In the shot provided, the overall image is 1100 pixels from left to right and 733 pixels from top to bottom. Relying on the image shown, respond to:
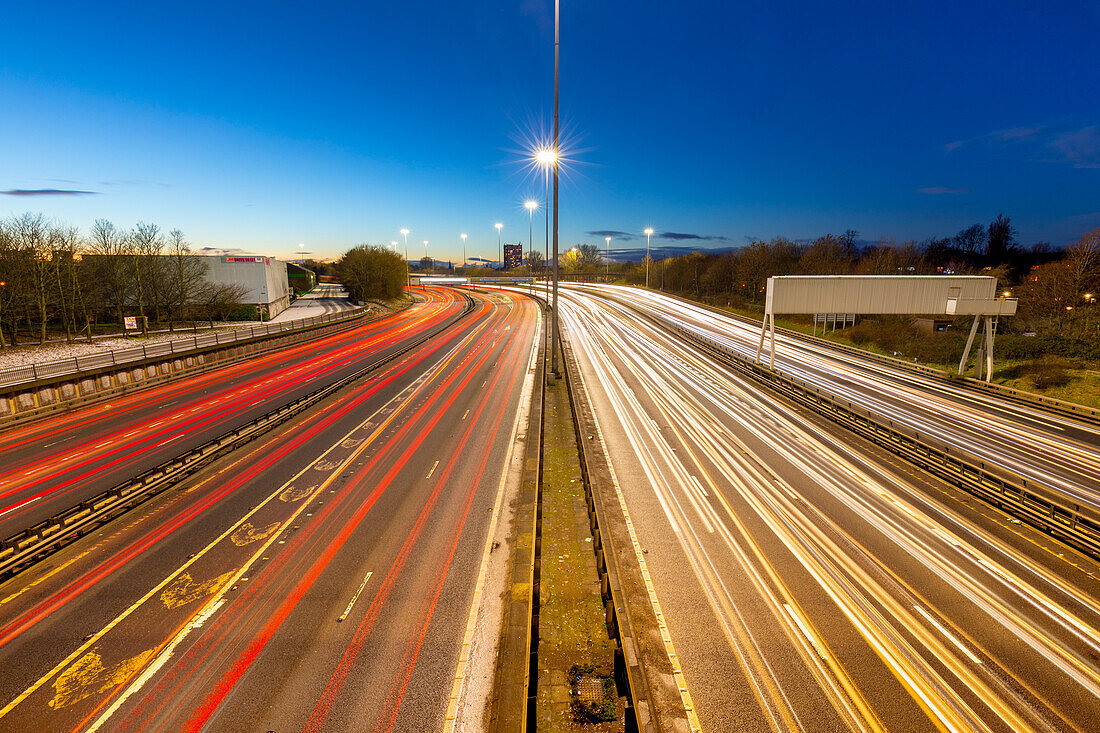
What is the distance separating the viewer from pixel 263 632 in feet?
27.7

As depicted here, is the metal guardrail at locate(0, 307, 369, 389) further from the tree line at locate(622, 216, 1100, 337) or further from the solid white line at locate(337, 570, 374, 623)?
the tree line at locate(622, 216, 1100, 337)

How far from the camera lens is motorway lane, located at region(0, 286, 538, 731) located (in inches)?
277

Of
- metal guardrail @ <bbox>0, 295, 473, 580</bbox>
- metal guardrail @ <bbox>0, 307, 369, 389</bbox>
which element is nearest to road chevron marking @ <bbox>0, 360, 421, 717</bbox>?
metal guardrail @ <bbox>0, 295, 473, 580</bbox>

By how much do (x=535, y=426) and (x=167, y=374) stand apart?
1003 inches

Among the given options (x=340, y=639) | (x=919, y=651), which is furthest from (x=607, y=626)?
(x=919, y=651)

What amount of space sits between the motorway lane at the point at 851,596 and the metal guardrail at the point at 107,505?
14770mm

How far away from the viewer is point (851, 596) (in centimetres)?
937

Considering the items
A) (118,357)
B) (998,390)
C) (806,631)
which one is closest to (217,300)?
(118,357)

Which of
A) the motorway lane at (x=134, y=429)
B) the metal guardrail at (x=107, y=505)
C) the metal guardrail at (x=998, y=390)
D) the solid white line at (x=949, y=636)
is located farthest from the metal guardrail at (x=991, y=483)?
the motorway lane at (x=134, y=429)

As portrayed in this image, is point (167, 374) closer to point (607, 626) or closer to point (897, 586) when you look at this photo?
point (607, 626)

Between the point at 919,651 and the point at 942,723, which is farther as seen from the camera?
the point at 919,651

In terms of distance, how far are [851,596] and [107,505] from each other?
19.4 meters

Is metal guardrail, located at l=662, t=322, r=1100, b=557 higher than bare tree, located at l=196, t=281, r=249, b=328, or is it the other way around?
bare tree, located at l=196, t=281, r=249, b=328

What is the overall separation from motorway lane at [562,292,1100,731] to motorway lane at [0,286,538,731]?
4891 millimetres
